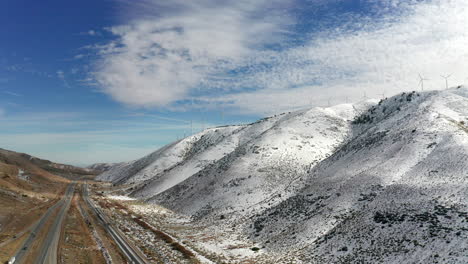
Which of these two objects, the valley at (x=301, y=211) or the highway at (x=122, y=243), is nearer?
the valley at (x=301, y=211)

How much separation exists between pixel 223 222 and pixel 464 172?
3364 centimetres

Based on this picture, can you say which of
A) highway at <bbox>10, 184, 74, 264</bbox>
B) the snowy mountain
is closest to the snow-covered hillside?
the snowy mountain

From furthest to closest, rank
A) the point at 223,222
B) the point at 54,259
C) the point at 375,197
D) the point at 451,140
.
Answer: the point at 223,222
the point at 451,140
the point at 375,197
the point at 54,259

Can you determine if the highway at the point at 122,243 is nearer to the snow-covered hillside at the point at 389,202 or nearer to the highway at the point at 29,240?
the highway at the point at 29,240

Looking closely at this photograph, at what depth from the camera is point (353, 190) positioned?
37.9m

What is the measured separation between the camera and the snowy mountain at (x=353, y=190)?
25438 millimetres

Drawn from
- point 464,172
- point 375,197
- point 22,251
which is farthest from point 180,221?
point 464,172

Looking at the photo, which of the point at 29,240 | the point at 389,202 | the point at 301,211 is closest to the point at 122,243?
the point at 29,240

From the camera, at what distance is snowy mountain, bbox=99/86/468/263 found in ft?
83.5

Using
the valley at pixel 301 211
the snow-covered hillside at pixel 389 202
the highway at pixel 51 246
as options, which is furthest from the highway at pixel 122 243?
the snow-covered hillside at pixel 389 202

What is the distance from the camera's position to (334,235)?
29875 millimetres

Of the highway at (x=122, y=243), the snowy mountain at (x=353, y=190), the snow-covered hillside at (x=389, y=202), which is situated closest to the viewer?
the snow-covered hillside at (x=389, y=202)

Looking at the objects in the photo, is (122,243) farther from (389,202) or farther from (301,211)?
(389,202)

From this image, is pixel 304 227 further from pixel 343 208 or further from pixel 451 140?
pixel 451 140
